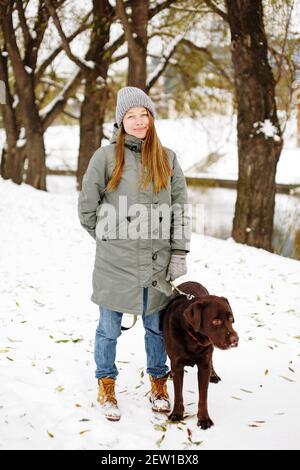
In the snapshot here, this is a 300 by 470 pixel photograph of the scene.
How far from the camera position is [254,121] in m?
8.20

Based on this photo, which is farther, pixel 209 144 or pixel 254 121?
pixel 209 144

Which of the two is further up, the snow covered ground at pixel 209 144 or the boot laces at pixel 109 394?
the snow covered ground at pixel 209 144

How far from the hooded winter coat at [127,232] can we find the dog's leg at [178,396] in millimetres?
450

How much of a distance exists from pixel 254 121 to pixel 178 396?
597 centimetres

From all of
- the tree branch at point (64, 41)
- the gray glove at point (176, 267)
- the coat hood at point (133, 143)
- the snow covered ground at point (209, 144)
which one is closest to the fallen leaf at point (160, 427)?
the gray glove at point (176, 267)

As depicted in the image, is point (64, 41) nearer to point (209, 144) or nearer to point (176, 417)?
point (209, 144)

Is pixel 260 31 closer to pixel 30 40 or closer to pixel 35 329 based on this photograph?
pixel 35 329

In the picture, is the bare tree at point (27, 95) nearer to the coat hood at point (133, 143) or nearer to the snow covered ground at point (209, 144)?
the snow covered ground at point (209, 144)

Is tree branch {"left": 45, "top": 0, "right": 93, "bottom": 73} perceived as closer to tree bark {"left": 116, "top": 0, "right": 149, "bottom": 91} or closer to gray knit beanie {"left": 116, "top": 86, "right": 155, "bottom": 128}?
tree bark {"left": 116, "top": 0, "right": 149, "bottom": 91}

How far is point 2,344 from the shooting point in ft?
14.4

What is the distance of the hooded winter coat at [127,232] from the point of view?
3.28 metres

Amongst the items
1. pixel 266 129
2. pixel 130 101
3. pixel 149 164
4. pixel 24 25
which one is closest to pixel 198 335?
pixel 149 164

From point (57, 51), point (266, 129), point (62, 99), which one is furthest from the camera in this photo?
point (57, 51)

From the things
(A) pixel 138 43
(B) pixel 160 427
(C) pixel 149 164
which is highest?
(A) pixel 138 43
